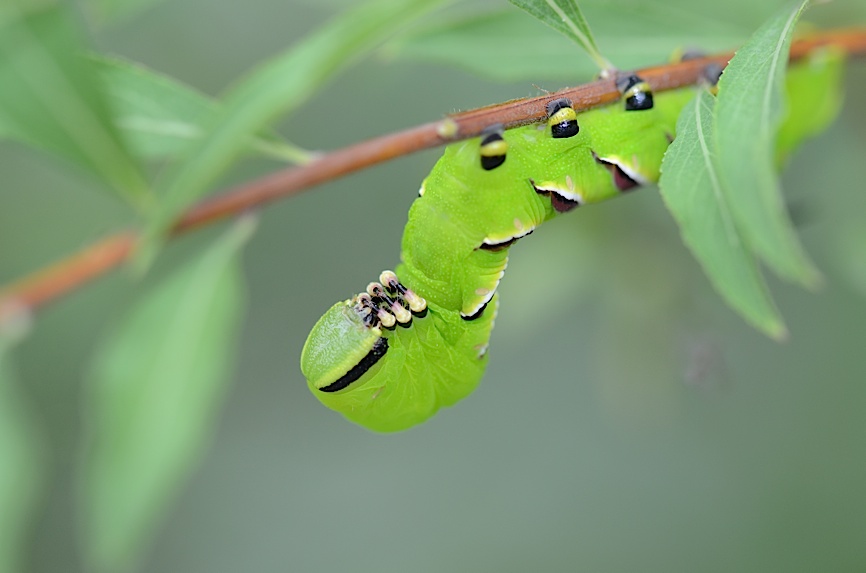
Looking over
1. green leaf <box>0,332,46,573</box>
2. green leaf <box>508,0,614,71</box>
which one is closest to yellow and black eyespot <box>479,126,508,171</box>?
green leaf <box>508,0,614,71</box>

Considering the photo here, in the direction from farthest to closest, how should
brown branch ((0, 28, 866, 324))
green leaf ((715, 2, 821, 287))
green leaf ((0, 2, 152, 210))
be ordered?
green leaf ((0, 2, 152, 210)), brown branch ((0, 28, 866, 324)), green leaf ((715, 2, 821, 287))

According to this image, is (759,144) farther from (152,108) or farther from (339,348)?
(152,108)

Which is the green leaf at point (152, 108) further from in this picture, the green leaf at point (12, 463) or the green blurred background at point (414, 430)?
the green blurred background at point (414, 430)

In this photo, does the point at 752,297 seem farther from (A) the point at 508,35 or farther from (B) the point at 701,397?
(B) the point at 701,397

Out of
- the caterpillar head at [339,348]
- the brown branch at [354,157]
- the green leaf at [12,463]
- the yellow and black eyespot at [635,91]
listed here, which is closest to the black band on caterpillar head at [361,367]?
the caterpillar head at [339,348]

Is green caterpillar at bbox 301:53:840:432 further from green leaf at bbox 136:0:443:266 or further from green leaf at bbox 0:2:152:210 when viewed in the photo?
green leaf at bbox 0:2:152:210

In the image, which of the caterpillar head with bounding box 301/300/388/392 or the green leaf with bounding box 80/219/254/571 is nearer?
the caterpillar head with bounding box 301/300/388/392
